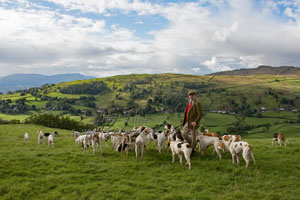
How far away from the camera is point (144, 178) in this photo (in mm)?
9984

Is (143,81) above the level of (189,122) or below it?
above

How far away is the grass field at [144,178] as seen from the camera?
8.42 m

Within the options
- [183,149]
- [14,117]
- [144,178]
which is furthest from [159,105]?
[144,178]

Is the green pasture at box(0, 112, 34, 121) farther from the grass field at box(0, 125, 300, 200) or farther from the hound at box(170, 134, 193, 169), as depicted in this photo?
the hound at box(170, 134, 193, 169)

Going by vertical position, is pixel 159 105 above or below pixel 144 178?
above

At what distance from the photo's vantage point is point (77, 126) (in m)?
55.0

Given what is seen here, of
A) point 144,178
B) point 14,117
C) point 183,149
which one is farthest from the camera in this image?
point 14,117

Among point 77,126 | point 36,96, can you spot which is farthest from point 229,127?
point 36,96

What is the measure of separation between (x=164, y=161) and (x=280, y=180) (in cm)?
592

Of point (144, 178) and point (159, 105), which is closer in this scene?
point (144, 178)

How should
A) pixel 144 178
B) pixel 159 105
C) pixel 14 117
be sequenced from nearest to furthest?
pixel 144 178, pixel 14 117, pixel 159 105

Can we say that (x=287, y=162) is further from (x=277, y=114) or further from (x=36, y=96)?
(x=36, y=96)

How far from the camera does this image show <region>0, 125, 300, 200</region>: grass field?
27.6 feet

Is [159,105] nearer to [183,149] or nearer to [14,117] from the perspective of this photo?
[14,117]
